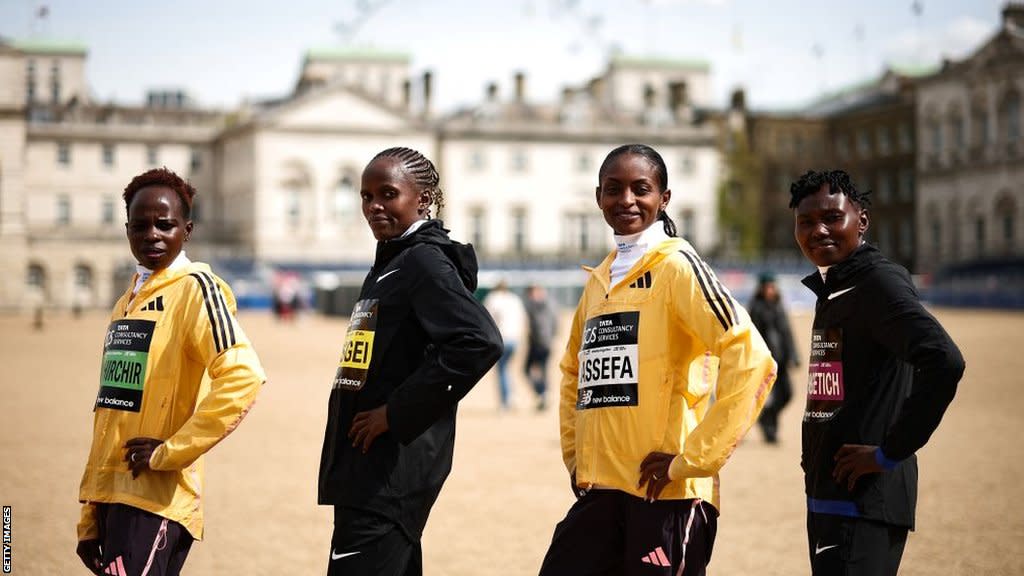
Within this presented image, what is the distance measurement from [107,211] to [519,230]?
27544mm

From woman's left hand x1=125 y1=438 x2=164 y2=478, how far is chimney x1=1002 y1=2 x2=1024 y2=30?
215 ft

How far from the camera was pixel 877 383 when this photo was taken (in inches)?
171

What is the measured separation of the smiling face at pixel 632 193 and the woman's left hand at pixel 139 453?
1.82 meters

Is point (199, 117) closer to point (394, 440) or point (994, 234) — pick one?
point (994, 234)

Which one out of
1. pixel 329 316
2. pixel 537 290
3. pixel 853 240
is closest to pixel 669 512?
pixel 853 240

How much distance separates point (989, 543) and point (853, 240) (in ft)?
15.8

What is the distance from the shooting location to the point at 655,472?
13.4 feet

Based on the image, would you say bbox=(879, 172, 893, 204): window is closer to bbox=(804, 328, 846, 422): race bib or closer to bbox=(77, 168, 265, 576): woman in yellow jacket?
bbox=(804, 328, 846, 422): race bib

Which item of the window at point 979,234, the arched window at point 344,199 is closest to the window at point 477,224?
the arched window at point 344,199

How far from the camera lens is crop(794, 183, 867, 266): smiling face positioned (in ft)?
14.9

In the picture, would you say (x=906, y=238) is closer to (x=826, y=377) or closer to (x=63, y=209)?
(x=63, y=209)

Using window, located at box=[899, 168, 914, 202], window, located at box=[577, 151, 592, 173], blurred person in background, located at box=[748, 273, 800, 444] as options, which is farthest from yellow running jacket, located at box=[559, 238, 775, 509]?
window, located at box=[577, 151, 592, 173]

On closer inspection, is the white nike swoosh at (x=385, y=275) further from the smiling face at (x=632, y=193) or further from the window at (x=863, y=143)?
the window at (x=863, y=143)

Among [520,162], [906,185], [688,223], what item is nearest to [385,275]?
[520,162]
